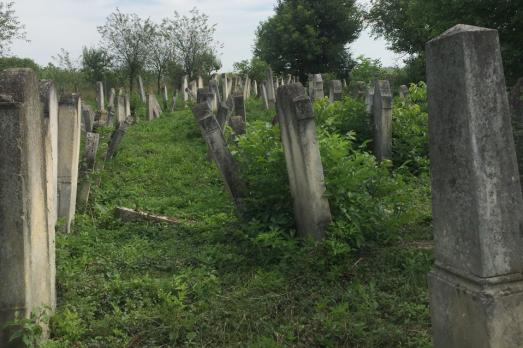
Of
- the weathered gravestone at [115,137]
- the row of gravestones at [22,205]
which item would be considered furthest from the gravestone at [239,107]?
the row of gravestones at [22,205]

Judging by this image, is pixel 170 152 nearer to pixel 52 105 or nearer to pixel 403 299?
pixel 52 105

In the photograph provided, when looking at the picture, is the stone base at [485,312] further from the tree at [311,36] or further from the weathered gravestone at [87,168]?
the tree at [311,36]

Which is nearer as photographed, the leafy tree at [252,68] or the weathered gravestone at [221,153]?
the weathered gravestone at [221,153]

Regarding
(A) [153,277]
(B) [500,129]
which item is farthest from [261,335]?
(B) [500,129]

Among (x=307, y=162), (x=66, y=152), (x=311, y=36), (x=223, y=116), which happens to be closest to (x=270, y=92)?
(x=223, y=116)

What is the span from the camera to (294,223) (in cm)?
579

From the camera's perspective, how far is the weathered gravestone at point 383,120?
31.9 ft

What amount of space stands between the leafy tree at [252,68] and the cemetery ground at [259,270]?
78.9 feet

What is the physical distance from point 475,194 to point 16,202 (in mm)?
3086

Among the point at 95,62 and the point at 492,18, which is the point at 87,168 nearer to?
the point at 492,18

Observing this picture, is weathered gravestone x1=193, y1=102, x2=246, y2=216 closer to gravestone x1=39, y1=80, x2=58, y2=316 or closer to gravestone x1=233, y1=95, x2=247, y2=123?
gravestone x1=39, y1=80, x2=58, y2=316

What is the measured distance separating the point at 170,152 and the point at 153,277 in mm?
7247

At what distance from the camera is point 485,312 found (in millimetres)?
2867

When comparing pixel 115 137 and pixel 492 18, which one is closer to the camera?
pixel 492 18
